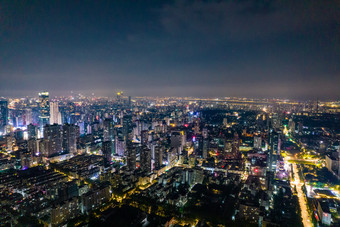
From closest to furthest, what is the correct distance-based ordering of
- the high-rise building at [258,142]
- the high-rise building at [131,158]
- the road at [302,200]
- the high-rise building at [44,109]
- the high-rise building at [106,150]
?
the road at [302,200] → the high-rise building at [131,158] → the high-rise building at [106,150] → the high-rise building at [258,142] → the high-rise building at [44,109]

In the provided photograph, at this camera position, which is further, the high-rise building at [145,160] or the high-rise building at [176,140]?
the high-rise building at [176,140]

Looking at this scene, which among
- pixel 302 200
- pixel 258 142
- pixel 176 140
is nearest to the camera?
pixel 302 200

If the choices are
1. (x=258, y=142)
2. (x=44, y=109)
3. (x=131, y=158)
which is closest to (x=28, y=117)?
(x=44, y=109)

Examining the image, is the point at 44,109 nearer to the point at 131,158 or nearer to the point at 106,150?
the point at 106,150

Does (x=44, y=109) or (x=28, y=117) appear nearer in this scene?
(x=28, y=117)

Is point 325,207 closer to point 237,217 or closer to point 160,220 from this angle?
point 237,217

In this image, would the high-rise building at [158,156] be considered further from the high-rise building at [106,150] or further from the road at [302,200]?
the road at [302,200]

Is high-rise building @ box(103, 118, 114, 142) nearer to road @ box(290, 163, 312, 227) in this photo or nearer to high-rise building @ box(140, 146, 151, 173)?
high-rise building @ box(140, 146, 151, 173)

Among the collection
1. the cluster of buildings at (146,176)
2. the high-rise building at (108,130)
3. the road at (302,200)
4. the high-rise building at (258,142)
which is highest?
the high-rise building at (108,130)

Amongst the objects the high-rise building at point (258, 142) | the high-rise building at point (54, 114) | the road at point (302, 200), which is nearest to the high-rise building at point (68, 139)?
the high-rise building at point (54, 114)
